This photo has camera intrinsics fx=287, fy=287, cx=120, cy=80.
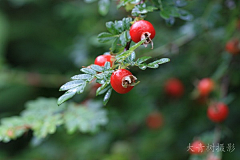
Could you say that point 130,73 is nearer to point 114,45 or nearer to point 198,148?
point 114,45

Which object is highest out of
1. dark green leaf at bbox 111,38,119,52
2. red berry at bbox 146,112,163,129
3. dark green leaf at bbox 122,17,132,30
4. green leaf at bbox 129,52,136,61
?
red berry at bbox 146,112,163,129

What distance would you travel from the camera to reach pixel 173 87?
2.29 metres

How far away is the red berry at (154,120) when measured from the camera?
2355mm

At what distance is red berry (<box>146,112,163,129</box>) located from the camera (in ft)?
7.73

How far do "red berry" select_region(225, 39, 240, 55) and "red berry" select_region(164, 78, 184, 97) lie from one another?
672 millimetres

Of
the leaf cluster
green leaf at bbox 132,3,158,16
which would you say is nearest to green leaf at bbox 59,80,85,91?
green leaf at bbox 132,3,158,16

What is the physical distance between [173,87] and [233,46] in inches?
28.9

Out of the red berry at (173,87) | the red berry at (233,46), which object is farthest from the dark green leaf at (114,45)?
the red berry at (173,87)

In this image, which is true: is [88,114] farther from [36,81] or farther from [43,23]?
[43,23]

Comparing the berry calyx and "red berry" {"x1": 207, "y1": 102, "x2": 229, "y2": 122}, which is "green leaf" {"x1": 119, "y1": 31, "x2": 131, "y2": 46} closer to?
the berry calyx

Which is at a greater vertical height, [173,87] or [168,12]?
[173,87]

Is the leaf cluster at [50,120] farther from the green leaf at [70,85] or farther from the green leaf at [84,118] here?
the green leaf at [70,85]

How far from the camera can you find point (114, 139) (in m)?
2.48

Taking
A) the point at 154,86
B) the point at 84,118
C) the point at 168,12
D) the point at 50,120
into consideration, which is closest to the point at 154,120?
the point at 154,86
